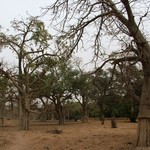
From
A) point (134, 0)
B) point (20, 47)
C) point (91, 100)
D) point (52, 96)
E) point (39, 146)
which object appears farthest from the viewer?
point (91, 100)

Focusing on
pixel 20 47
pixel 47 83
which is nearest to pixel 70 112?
pixel 47 83

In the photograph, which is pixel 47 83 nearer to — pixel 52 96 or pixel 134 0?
pixel 52 96

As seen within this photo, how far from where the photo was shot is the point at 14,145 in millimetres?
14555

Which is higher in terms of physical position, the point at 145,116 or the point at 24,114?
the point at 24,114

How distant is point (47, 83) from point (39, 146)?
56.9 ft

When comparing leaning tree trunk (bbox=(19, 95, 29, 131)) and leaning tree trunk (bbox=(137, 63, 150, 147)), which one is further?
leaning tree trunk (bbox=(19, 95, 29, 131))

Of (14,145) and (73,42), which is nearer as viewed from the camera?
(73,42)

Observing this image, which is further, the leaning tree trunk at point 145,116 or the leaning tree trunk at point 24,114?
the leaning tree trunk at point 24,114

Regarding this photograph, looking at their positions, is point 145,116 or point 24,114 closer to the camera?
point 145,116

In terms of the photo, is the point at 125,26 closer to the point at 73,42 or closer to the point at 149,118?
the point at 73,42

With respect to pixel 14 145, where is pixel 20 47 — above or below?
above

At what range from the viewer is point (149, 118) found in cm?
1159

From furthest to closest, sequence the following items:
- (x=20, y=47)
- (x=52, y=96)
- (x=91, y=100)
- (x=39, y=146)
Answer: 1. (x=91, y=100)
2. (x=52, y=96)
3. (x=20, y=47)
4. (x=39, y=146)

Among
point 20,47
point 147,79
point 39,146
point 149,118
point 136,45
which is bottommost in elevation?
point 39,146
